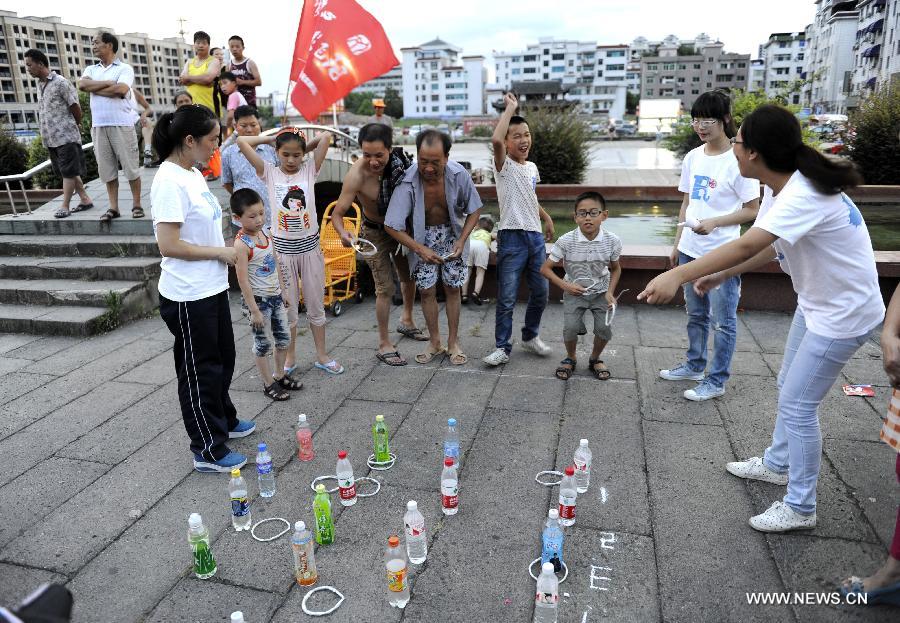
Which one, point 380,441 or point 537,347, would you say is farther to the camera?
point 537,347

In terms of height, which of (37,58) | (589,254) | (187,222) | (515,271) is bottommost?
(515,271)

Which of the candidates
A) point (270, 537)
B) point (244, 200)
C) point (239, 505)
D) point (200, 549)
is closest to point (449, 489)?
point (270, 537)

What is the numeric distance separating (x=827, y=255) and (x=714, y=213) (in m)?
1.59

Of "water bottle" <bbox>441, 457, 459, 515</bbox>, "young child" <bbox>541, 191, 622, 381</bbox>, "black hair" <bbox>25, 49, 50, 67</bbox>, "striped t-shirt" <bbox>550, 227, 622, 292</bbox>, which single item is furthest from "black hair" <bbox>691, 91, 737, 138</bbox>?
"black hair" <bbox>25, 49, 50, 67</bbox>

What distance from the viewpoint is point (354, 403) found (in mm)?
4379

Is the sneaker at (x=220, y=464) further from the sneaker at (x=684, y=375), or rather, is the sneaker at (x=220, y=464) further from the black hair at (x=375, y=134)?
the sneaker at (x=684, y=375)

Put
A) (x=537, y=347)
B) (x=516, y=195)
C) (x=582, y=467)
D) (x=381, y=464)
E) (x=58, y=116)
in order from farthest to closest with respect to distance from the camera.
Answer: (x=58, y=116) → (x=537, y=347) → (x=516, y=195) → (x=381, y=464) → (x=582, y=467)

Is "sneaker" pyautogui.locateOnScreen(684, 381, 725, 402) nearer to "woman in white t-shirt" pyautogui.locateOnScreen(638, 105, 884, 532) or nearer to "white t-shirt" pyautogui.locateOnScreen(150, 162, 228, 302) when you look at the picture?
"woman in white t-shirt" pyautogui.locateOnScreen(638, 105, 884, 532)

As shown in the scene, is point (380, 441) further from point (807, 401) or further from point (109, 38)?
point (109, 38)

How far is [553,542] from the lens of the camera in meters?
2.54

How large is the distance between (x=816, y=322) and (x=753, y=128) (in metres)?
0.89

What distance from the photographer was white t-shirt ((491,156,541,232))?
15.3ft

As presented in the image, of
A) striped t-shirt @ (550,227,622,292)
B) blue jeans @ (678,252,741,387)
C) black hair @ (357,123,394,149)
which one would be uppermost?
black hair @ (357,123,394,149)

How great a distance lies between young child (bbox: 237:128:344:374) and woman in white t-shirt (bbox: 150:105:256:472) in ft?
3.54
